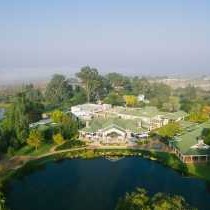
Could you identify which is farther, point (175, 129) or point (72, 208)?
point (175, 129)

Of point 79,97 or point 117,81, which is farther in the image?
point 117,81

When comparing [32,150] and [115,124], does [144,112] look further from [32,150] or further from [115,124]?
[32,150]

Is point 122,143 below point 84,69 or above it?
below

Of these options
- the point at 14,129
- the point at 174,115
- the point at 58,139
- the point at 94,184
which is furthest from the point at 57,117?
the point at 94,184

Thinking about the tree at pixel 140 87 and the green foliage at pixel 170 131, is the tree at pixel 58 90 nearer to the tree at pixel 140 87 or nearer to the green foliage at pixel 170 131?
the tree at pixel 140 87

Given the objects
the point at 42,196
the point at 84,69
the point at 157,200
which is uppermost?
the point at 84,69

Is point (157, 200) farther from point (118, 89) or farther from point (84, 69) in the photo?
point (118, 89)

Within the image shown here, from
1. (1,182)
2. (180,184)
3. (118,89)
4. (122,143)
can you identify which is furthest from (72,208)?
(118,89)

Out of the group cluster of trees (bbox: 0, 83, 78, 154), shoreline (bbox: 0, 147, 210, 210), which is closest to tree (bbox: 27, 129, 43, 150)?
cluster of trees (bbox: 0, 83, 78, 154)
